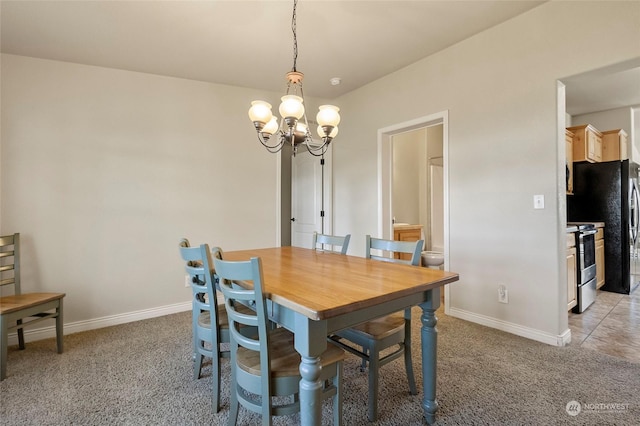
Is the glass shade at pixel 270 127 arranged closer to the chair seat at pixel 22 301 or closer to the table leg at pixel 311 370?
the table leg at pixel 311 370

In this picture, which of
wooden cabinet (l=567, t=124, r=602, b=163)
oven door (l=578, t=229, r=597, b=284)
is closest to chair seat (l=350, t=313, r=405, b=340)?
oven door (l=578, t=229, r=597, b=284)

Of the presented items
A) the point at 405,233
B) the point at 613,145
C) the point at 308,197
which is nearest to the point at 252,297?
the point at 308,197

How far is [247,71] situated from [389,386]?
3.11 meters

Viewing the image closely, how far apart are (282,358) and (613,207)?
14.3 feet

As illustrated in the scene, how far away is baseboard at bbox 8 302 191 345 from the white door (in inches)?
73.4

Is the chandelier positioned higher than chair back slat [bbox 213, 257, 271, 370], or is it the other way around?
the chandelier

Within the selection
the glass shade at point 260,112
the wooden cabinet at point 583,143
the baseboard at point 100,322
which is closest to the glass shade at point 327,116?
the glass shade at point 260,112

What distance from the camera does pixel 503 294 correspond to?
2578 millimetres

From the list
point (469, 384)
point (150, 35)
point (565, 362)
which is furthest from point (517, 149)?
point (150, 35)

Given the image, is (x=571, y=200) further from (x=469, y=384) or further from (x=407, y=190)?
(x=469, y=384)

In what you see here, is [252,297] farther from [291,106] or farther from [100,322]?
[100,322]

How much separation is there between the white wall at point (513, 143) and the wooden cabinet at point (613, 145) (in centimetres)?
271

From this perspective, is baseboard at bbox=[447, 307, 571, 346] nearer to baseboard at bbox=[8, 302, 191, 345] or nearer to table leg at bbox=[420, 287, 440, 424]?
table leg at bbox=[420, 287, 440, 424]

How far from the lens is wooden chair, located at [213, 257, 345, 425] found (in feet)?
3.87
